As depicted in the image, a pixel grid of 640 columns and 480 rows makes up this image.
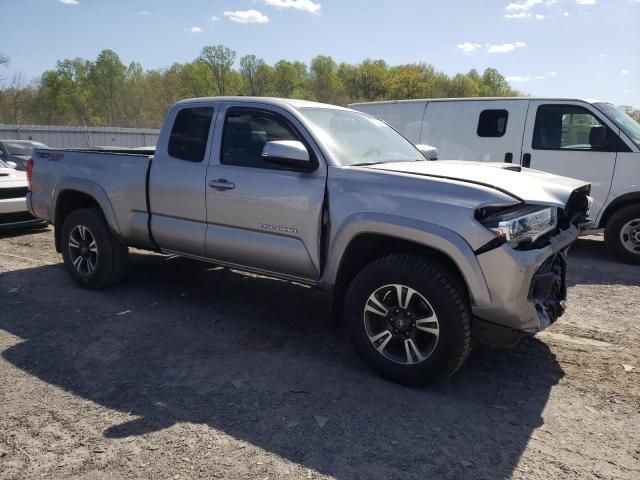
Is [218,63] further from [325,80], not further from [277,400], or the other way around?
[277,400]

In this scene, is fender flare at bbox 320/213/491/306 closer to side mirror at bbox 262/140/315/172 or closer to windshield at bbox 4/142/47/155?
side mirror at bbox 262/140/315/172

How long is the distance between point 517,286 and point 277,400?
162 cm

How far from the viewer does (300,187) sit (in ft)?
12.5

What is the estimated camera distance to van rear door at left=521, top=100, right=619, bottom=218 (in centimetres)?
705

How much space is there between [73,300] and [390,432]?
3605mm

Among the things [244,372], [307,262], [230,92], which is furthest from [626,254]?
[230,92]

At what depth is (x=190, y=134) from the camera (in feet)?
15.3

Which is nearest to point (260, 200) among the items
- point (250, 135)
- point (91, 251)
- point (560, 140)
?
point (250, 135)

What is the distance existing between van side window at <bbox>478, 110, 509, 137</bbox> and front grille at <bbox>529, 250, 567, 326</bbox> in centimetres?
482

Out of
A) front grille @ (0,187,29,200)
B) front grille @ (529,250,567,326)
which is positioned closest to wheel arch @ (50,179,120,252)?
front grille @ (0,187,29,200)

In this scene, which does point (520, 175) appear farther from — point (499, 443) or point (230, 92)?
point (230, 92)

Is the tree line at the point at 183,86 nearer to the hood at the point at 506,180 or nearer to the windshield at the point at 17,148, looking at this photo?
the windshield at the point at 17,148

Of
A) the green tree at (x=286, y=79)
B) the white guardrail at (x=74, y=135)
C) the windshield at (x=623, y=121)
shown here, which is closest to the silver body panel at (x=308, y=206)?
the windshield at (x=623, y=121)

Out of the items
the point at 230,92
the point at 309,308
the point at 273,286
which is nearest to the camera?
the point at 309,308
